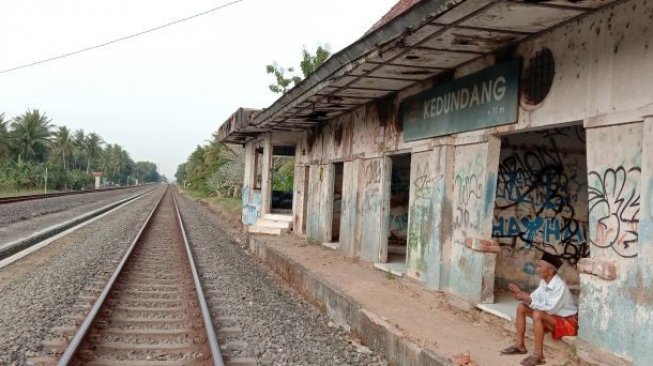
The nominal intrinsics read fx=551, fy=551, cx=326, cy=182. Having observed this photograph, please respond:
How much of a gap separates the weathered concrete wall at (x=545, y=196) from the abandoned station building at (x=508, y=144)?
21mm

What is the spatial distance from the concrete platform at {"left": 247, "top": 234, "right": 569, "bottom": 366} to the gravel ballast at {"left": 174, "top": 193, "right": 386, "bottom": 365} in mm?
273

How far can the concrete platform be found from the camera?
5.82 metres

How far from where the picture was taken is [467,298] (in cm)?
751

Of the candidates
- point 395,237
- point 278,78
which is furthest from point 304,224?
point 278,78

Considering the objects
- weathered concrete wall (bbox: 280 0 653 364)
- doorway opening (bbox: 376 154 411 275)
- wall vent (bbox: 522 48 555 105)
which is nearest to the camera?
weathered concrete wall (bbox: 280 0 653 364)

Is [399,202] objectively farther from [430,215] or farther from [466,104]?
[466,104]

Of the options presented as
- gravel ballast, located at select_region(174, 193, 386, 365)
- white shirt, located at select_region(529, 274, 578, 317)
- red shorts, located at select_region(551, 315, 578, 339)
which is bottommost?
gravel ballast, located at select_region(174, 193, 386, 365)

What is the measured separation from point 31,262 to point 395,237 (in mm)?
8628

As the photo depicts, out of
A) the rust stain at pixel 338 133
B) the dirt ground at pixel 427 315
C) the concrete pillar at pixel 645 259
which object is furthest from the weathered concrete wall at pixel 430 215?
the rust stain at pixel 338 133

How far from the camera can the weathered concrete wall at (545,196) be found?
8.62 meters

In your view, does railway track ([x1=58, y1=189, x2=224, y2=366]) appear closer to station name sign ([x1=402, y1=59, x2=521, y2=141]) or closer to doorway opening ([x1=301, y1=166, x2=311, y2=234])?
station name sign ([x1=402, y1=59, x2=521, y2=141])

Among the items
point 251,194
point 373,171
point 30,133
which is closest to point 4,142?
point 30,133

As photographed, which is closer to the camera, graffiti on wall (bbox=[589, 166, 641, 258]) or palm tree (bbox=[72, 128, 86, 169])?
graffiti on wall (bbox=[589, 166, 641, 258])

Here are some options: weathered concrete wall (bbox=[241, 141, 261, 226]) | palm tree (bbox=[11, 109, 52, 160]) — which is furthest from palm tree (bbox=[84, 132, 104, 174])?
weathered concrete wall (bbox=[241, 141, 261, 226])
